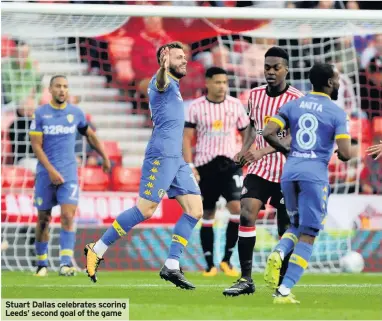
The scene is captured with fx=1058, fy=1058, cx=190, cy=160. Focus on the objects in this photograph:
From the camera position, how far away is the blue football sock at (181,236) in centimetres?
834

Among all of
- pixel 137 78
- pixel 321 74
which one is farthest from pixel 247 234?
pixel 137 78

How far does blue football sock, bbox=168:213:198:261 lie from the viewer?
27.4 feet

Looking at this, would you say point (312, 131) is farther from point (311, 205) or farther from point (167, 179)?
point (167, 179)

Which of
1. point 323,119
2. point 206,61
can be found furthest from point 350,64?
point 323,119

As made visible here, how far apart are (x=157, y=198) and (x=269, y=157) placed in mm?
962

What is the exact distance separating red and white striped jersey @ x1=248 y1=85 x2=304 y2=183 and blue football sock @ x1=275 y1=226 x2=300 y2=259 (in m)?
1.02

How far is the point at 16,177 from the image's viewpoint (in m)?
12.5

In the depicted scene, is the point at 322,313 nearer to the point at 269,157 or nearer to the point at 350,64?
the point at 269,157

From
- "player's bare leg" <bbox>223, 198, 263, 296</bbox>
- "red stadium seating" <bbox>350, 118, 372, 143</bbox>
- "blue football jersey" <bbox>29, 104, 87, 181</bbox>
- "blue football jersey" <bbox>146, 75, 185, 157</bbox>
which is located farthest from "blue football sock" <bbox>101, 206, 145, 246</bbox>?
"red stadium seating" <bbox>350, 118, 372, 143</bbox>

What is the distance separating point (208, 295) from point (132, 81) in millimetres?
6724

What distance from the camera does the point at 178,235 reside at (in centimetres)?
844

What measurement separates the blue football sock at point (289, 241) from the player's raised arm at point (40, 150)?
12.0ft

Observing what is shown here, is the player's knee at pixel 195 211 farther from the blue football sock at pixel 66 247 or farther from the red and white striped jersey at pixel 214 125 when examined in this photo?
the red and white striped jersey at pixel 214 125

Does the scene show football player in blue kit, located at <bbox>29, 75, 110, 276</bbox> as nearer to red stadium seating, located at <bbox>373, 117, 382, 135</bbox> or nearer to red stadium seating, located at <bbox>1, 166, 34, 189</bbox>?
red stadium seating, located at <bbox>1, 166, 34, 189</bbox>
